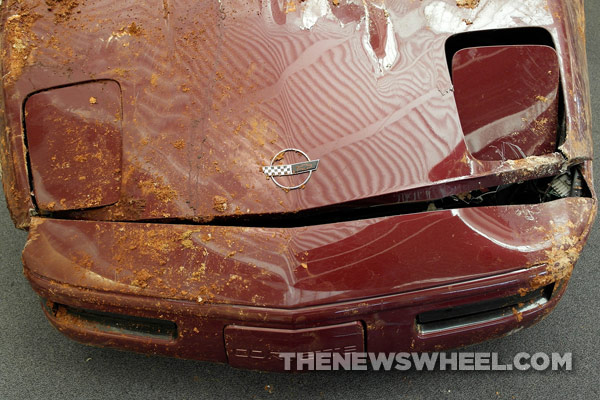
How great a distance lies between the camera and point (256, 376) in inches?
57.7

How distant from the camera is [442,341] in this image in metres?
1.17

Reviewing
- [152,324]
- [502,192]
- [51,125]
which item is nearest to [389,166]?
[502,192]

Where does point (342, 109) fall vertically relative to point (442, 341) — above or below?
above

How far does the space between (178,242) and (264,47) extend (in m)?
0.48

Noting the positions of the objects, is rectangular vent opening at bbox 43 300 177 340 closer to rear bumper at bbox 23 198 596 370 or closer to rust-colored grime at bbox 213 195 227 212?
rear bumper at bbox 23 198 596 370

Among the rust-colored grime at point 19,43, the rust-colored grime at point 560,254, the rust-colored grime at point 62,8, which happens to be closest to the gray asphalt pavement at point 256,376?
the rust-colored grime at point 560,254

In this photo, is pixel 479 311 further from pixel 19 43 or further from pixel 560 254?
pixel 19 43

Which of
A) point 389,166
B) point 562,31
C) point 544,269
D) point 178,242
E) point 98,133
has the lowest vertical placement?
point 544,269

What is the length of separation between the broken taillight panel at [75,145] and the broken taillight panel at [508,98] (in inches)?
31.0

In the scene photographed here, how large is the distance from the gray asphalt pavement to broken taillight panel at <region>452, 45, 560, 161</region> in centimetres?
59

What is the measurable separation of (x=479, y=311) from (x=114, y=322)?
2.59 ft

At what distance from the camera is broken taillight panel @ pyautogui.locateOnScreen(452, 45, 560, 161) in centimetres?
123

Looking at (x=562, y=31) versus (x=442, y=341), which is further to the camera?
(x=562, y=31)

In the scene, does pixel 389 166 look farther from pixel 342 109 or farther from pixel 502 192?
pixel 502 192
